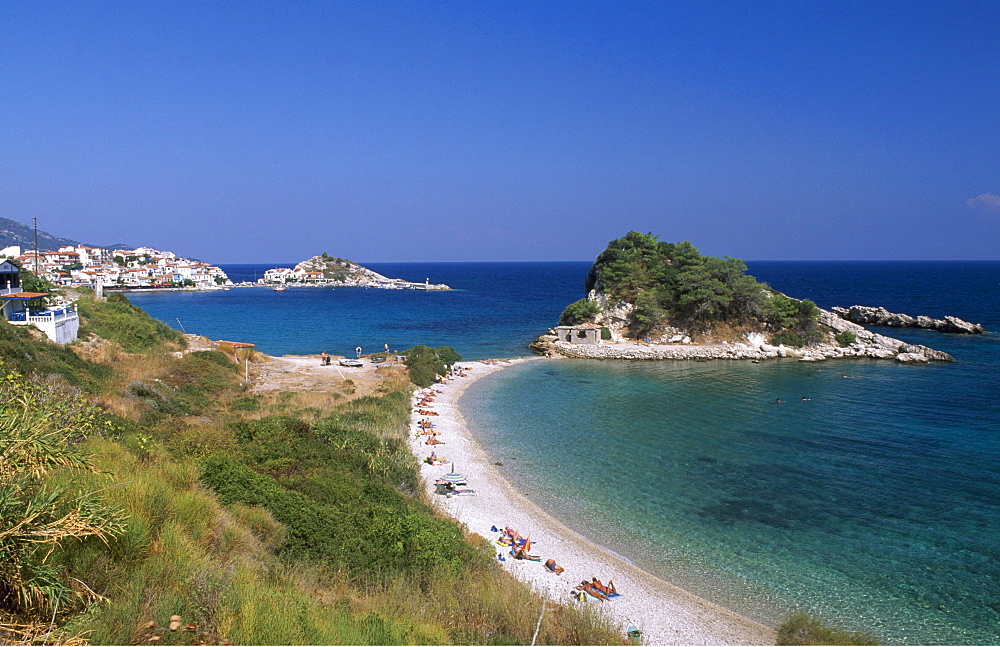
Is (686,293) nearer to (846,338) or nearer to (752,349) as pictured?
(752,349)

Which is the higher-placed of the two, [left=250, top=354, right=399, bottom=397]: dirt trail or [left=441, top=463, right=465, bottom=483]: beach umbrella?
[left=250, top=354, right=399, bottom=397]: dirt trail

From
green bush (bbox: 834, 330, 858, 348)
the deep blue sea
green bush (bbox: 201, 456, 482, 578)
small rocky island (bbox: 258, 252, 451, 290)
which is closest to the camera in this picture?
green bush (bbox: 201, 456, 482, 578)

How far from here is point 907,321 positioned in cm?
5584

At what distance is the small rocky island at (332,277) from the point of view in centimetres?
14650

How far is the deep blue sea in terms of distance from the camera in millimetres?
11594

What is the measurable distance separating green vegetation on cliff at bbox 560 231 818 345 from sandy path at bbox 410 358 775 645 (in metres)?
32.1

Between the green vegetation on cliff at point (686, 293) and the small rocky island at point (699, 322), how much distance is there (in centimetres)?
9

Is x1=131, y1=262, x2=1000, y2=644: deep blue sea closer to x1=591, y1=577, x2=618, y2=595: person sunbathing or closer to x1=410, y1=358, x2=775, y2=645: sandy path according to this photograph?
x1=410, y1=358, x2=775, y2=645: sandy path

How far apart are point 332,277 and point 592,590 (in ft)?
502

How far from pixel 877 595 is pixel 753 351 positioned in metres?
34.1

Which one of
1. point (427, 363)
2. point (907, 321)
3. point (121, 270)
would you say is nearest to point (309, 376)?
point (427, 363)

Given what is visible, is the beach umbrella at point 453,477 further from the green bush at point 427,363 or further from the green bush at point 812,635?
the green bush at point 427,363

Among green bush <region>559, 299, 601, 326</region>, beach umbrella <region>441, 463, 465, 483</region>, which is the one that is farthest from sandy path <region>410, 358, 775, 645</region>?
green bush <region>559, 299, 601, 326</region>

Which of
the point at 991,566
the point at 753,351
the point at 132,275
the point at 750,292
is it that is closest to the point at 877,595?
the point at 991,566
